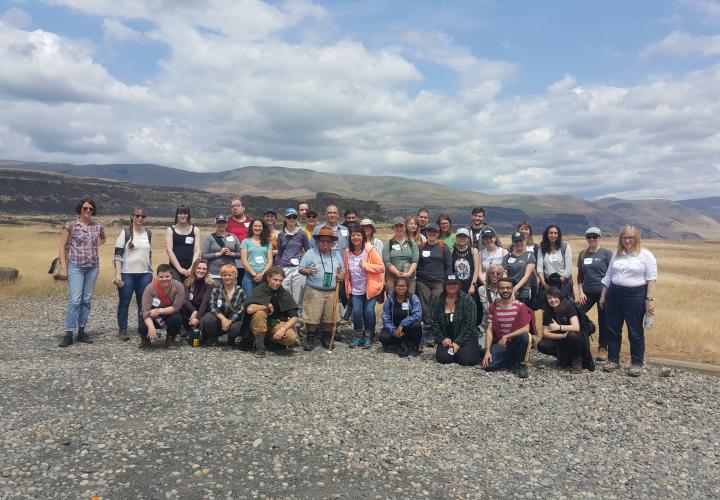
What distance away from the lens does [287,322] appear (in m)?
9.09

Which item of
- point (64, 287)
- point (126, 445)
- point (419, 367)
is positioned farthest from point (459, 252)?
point (64, 287)

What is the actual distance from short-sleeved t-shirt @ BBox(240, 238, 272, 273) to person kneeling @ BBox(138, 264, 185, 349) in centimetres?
135

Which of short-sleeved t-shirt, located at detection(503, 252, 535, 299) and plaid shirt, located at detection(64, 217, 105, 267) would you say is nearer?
plaid shirt, located at detection(64, 217, 105, 267)

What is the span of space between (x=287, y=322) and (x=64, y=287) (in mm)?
11274

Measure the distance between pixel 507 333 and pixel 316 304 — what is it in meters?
3.48

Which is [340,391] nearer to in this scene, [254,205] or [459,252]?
[459,252]

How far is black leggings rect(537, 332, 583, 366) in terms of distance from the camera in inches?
331

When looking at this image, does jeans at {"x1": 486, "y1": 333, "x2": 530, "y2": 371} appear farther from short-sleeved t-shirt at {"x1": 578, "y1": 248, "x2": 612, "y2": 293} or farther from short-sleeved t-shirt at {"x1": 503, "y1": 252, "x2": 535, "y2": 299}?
short-sleeved t-shirt at {"x1": 578, "y1": 248, "x2": 612, "y2": 293}

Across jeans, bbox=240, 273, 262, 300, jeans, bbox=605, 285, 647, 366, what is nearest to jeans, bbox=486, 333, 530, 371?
jeans, bbox=605, 285, 647, 366

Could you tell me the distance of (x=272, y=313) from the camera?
9125 millimetres

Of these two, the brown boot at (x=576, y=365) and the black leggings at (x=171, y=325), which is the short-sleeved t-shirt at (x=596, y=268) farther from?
the black leggings at (x=171, y=325)

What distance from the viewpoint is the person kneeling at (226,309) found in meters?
8.99

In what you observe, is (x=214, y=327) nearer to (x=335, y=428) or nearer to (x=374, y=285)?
(x=374, y=285)

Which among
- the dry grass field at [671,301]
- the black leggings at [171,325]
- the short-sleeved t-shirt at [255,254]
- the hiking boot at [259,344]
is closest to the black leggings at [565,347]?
the dry grass field at [671,301]
